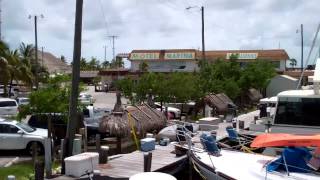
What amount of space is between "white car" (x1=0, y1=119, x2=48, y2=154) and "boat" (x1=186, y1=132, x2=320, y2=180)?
30.3 ft

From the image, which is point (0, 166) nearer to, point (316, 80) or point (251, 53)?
point (316, 80)

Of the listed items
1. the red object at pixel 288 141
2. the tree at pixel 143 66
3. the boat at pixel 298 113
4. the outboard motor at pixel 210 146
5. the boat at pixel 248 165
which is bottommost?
the boat at pixel 248 165

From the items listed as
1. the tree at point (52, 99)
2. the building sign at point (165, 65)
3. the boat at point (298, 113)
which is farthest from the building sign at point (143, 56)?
the boat at point (298, 113)

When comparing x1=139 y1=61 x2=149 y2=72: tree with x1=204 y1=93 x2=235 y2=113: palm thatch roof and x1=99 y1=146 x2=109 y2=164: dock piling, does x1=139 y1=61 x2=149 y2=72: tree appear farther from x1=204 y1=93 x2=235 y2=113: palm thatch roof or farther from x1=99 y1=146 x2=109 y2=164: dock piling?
x1=99 y1=146 x2=109 y2=164: dock piling

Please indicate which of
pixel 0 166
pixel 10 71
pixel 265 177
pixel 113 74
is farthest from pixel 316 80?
pixel 113 74

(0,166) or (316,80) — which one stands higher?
(316,80)

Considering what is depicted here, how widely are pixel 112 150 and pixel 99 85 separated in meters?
73.2

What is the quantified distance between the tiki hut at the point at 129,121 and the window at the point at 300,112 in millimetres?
7777

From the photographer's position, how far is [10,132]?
21875mm

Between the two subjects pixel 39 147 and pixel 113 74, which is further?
pixel 113 74

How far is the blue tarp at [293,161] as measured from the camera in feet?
37.5

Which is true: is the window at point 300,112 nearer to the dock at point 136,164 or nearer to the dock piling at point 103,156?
the dock at point 136,164

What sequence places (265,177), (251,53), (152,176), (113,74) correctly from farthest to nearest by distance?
(113,74), (251,53), (265,177), (152,176)

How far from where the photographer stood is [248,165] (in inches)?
488
